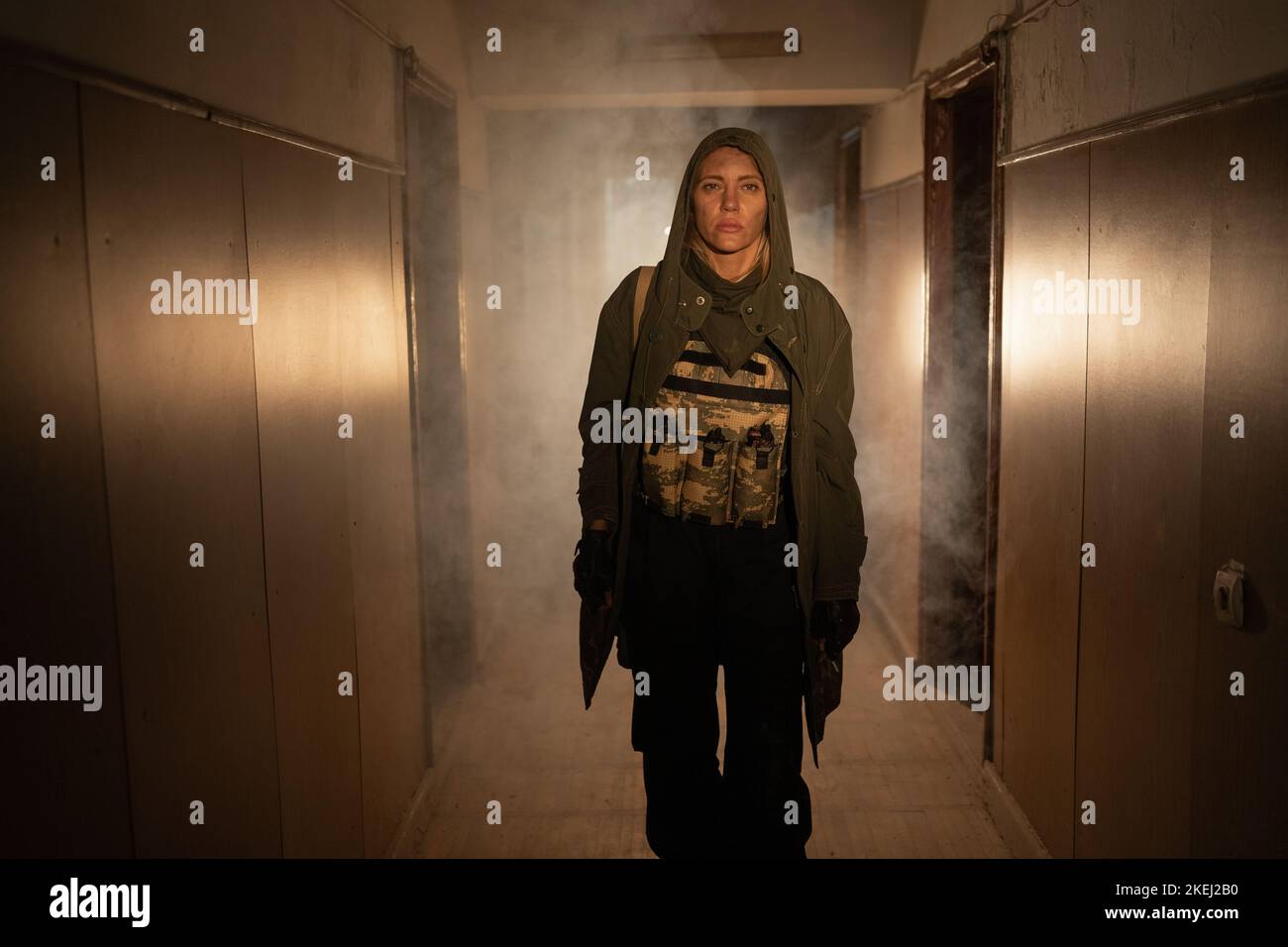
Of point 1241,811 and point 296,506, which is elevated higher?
point 296,506

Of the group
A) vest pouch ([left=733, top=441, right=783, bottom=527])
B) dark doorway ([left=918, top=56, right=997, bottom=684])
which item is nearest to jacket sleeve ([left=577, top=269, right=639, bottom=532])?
vest pouch ([left=733, top=441, right=783, bottom=527])

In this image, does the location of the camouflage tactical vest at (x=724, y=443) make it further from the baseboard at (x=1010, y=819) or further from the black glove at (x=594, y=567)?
the baseboard at (x=1010, y=819)

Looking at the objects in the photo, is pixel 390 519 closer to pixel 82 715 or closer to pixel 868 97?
pixel 82 715

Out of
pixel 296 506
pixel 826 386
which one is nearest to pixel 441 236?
pixel 296 506

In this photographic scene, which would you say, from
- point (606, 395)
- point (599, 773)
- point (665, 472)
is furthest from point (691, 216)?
point (599, 773)

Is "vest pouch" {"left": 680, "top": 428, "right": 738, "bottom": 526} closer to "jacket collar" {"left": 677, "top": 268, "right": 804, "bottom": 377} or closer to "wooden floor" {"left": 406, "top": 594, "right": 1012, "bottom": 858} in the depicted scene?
"jacket collar" {"left": 677, "top": 268, "right": 804, "bottom": 377}

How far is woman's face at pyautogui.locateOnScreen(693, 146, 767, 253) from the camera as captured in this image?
75.7 inches

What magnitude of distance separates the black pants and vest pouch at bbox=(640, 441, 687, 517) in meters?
0.03

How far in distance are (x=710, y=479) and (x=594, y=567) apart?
0.88ft

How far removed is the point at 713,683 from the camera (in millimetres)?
2006

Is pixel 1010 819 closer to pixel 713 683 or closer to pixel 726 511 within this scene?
pixel 713 683

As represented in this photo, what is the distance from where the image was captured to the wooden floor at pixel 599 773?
8.48 feet

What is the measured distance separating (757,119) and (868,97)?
76.8 inches

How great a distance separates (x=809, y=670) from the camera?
1.99 m
